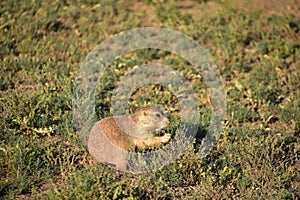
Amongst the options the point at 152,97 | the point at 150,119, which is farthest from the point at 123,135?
the point at 152,97

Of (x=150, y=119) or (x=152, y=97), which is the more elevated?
(x=150, y=119)

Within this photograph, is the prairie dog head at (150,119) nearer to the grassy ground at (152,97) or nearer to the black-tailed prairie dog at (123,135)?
the black-tailed prairie dog at (123,135)

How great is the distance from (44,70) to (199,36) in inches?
114

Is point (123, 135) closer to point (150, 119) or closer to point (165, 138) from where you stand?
point (150, 119)

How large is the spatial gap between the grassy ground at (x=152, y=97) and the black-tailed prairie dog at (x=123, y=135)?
147 millimetres

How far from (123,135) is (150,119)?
39 cm

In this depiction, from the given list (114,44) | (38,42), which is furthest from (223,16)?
(38,42)

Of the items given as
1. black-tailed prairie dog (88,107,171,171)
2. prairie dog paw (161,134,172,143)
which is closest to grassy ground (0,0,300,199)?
black-tailed prairie dog (88,107,171,171)

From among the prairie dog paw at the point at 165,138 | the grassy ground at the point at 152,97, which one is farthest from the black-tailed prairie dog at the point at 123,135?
the grassy ground at the point at 152,97

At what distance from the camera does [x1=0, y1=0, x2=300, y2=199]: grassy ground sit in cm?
552

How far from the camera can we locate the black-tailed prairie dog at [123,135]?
565 centimetres

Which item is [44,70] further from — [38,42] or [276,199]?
[276,199]

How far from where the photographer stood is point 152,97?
24.3ft

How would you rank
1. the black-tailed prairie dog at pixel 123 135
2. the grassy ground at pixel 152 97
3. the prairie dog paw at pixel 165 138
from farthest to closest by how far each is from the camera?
the prairie dog paw at pixel 165 138 < the black-tailed prairie dog at pixel 123 135 < the grassy ground at pixel 152 97
